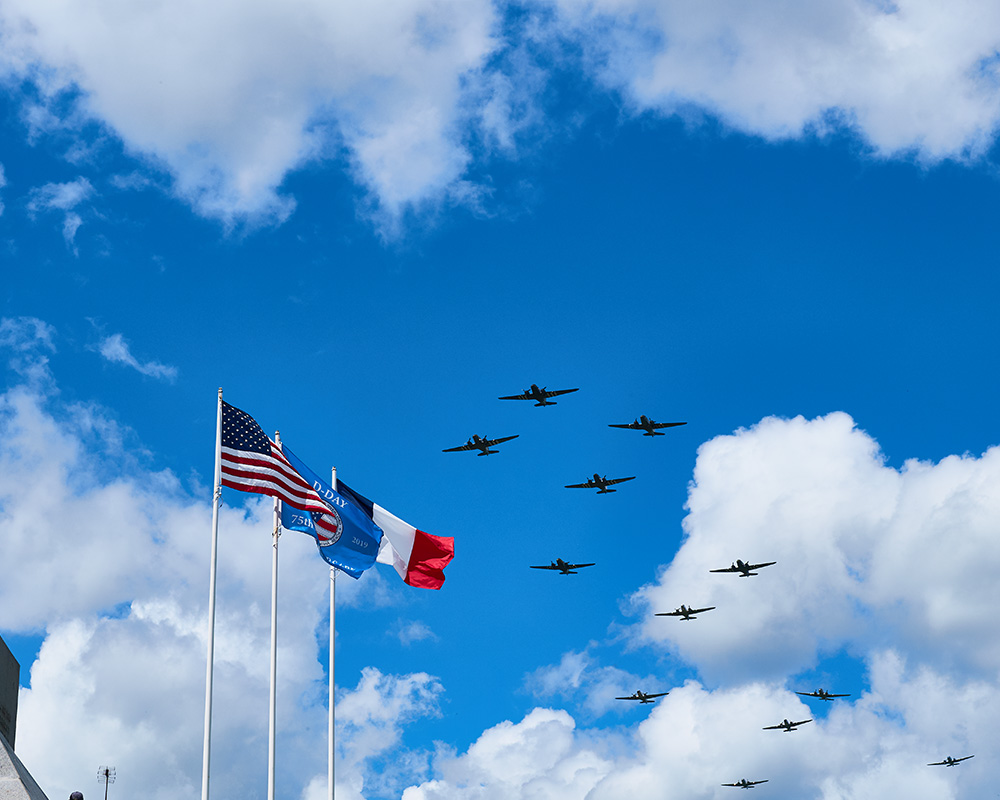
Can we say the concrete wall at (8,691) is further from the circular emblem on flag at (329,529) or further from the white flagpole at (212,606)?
the circular emblem on flag at (329,529)

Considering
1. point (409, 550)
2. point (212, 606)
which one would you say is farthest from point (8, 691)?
point (409, 550)

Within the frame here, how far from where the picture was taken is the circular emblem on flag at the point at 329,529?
33094 mm

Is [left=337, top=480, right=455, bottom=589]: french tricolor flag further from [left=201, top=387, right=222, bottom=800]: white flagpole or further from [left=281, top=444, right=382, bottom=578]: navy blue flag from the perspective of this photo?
[left=201, top=387, right=222, bottom=800]: white flagpole

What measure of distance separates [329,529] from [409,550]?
3406 millimetres

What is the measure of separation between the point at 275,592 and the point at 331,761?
247 inches

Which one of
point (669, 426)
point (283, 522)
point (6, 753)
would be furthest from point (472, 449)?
point (6, 753)

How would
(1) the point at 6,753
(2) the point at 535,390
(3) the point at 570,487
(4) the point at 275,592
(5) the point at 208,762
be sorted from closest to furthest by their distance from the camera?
(1) the point at 6,753 < (5) the point at 208,762 < (4) the point at 275,592 < (2) the point at 535,390 < (3) the point at 570,487

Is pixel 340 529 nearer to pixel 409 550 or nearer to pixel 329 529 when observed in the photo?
pixel 329 529

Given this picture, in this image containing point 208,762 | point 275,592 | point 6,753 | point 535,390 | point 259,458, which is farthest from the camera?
point 535,390

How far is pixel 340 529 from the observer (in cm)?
3359

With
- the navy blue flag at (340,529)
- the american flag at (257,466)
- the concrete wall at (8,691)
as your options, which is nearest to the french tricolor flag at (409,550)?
the navy blue flag at (340,529)

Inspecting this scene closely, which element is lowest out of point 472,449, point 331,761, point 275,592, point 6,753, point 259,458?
point 6,753

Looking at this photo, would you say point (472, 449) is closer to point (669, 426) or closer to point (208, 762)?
point (669, 426)

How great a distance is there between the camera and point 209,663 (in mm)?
26484
